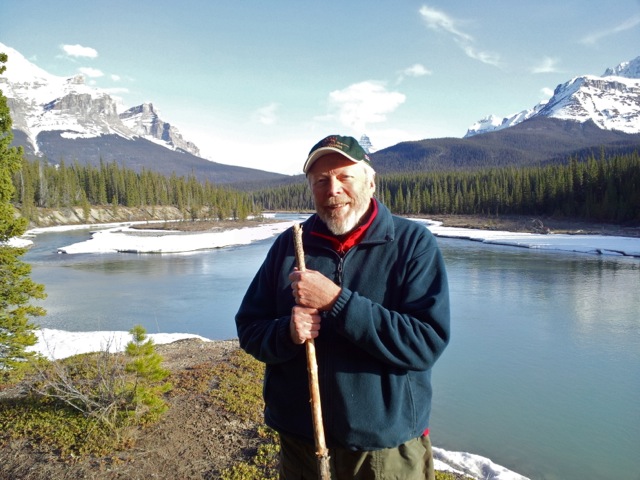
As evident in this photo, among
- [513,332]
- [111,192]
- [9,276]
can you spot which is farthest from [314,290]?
[111,192]

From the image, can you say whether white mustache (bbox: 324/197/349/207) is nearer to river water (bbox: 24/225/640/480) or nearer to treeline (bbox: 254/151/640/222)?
river water (bbox: 24/225/640/480)

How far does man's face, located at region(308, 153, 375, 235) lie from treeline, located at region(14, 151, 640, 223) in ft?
212

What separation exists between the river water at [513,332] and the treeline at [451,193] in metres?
36.3

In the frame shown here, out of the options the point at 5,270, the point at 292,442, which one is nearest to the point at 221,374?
the point at 5,270

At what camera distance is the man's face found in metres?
2.35

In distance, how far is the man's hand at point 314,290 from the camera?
2.08 metres

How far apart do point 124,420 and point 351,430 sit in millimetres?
5062

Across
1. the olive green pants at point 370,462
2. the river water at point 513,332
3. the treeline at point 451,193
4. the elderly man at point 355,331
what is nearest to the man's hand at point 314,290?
the elderly man at point 355,331

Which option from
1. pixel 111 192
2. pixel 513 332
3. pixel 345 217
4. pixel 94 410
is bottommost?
pixel 513 332

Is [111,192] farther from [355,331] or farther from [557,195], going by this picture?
[355,331]

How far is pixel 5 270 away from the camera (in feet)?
26.4

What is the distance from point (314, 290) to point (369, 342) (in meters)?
0.36

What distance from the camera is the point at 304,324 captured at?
2127mm

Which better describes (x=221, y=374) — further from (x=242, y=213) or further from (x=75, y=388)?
(x=242, y=213)
